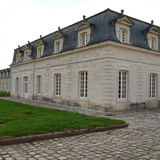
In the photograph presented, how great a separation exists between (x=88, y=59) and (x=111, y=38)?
2.32m

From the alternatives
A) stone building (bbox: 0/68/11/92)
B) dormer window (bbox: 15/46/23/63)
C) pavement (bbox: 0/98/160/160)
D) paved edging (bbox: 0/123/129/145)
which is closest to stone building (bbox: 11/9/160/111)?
paved edging (bbox: 0/123/129/145)

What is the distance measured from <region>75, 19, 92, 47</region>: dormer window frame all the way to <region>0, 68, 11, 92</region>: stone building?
3408cm

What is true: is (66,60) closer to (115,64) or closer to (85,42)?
(85,42)

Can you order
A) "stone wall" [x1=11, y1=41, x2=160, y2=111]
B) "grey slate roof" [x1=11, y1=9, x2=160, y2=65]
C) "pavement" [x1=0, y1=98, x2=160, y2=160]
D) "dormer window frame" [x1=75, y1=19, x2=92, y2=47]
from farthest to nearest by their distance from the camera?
1. "dormer window frame" [x1=75, y1=19, x2=92, y2=47]
2. "grey slate roof" [x1=11, y1=9, x2=160, y2=65]
3. "stone wall" [x1=11, y1=41, x2=160, y2=111]
4. "pavement" [x1=0, y1=98, x2=160, y2=160]

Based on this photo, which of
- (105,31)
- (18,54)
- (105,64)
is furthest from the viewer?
(18,54)

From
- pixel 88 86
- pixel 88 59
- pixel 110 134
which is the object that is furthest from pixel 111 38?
pixel 110 134

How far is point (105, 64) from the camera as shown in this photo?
12.3 metres

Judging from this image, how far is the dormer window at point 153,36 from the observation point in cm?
1516

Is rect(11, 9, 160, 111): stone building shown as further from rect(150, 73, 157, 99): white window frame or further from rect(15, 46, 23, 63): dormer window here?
rect(15, 46, 23, 63): dormer window

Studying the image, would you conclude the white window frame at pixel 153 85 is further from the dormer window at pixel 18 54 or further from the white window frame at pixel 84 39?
the dormer window at pixel 18 54

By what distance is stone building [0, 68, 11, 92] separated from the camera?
45.3 meters

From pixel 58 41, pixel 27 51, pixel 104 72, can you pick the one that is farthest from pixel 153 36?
pixel 27 51

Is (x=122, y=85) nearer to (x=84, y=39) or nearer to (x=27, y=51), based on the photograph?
(x=84, y=39)

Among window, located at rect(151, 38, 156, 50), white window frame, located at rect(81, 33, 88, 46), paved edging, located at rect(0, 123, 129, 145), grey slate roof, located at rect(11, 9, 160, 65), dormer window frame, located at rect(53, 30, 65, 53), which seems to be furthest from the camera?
dormer window frame, located at rect(53, 30, 65, 53)
